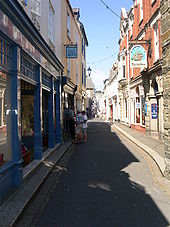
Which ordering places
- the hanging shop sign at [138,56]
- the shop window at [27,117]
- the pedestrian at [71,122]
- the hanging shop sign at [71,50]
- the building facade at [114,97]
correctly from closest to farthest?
the shop window at [27,117] < the pedestrian at [71,122] < the hanging shop sign at [71,50] < the hanging shop sign at [138,56] < the building facade at [114,97]

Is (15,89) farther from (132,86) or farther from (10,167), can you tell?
(132,86)

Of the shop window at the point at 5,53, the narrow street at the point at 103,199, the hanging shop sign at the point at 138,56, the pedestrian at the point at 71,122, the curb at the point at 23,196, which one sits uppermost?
the hanging shop sign at the point at 138,56

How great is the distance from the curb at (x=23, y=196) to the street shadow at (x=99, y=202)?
39 cm

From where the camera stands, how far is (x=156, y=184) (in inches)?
229

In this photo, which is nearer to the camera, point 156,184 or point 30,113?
point 156,184

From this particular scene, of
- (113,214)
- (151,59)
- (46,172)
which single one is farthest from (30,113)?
(151,59)

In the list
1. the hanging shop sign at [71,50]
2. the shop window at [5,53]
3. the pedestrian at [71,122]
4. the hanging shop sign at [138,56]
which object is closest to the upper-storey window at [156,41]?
the hanging shop sign at [138,56]

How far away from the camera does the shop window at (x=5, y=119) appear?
4.86 metres

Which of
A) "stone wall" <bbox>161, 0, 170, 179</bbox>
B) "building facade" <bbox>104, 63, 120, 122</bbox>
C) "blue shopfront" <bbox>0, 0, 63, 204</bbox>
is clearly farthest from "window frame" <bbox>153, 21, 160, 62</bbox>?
"building facade" <bbox>104, 63, 120, 122</bbox>

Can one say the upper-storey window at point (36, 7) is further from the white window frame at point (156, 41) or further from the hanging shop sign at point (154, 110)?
the hanging shop sign at point (154, 110)

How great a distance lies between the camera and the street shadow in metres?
3.82

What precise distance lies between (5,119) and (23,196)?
163 cm

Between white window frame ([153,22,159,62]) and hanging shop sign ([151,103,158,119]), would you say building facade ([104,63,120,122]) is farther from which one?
white window frame ([153,22,159,62])

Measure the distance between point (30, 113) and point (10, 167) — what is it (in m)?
5.04
